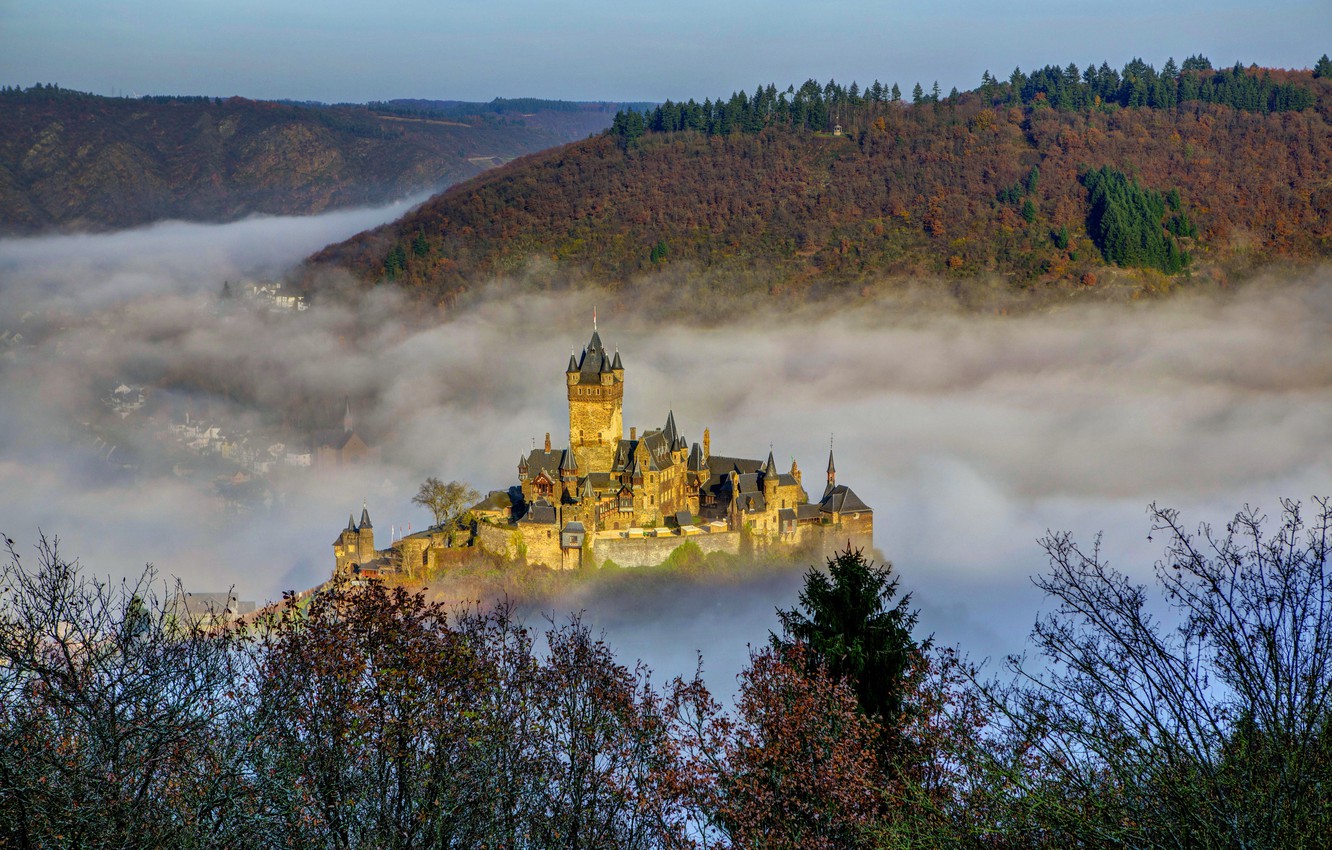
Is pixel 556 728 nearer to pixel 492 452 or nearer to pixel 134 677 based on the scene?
pixel 134 677

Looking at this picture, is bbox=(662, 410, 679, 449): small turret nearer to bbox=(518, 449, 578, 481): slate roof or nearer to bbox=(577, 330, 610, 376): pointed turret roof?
bbox=(577, 330, 610, 376): pointed turret roof

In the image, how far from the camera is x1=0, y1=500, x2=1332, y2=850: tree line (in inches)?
549

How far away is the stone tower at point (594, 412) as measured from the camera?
56.6 metres

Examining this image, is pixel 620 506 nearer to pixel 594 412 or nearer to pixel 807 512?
pixel 594 412

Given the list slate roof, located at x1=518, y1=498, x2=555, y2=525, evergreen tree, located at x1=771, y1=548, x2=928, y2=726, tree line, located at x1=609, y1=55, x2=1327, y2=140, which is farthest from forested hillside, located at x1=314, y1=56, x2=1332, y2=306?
evergreen tree, located at x1=771, y1=548, x2=928, y2=726

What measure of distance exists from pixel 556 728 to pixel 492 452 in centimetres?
5399

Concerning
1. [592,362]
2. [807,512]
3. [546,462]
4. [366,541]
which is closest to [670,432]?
[592,362]

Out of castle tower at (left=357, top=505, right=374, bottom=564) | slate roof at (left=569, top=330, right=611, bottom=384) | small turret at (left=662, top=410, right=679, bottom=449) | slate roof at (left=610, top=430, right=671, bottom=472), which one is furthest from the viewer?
slate roof at (left=569, top=330, right=611, bottom=384)

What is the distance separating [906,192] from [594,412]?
62.8 meters

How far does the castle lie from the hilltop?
59135 mm

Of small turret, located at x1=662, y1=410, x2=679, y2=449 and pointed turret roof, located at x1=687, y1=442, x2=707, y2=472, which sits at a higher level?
small turret, located at x1=662, y1=410, x2=679, y2=449

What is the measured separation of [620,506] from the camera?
53.7 meters

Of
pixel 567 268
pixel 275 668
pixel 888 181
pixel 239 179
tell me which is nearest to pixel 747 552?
pixel 275 668

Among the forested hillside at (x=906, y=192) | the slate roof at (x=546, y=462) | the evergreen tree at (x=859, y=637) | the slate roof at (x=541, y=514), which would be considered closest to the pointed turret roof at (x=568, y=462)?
the slate roof at (x=546, y=462)
